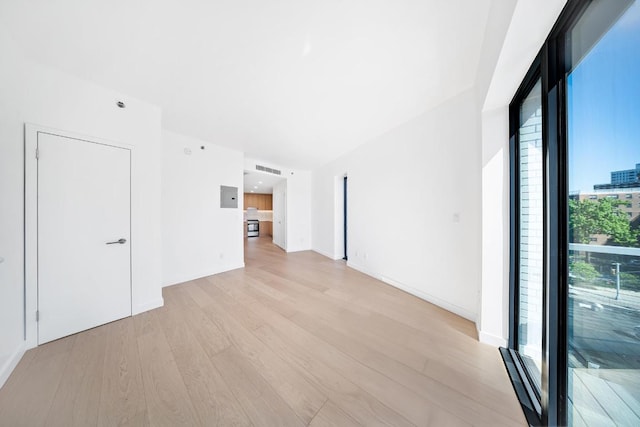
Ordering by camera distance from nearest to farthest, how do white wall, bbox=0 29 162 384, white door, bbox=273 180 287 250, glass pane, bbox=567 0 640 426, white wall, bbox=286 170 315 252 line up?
1. glass pane, bbox=567 0 640 426
2. white wall, bbox=0 29 162 384
3. white wall, bbox=286 170 315 252
4. white door, bbox=273 180 287 250

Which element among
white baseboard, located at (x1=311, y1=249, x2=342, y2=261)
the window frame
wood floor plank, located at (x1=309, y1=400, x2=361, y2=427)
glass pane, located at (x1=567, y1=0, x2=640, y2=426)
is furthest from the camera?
white baseboard, located at (x1=311, y1=249, x2=342, y2=261)

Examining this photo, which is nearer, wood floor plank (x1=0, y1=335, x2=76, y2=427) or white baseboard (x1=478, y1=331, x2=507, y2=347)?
wood floor plank (x1=0, y1=335, x2=76, y2=427)

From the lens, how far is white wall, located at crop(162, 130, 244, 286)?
323 cm

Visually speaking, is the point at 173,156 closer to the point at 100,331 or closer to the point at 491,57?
the point at 100,331

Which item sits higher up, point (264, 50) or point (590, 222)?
point (264, 50)

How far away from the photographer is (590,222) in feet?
2.92

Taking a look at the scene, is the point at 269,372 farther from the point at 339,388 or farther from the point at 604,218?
the point at 604,218

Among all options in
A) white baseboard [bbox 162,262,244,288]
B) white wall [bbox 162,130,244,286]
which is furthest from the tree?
white baseboard [bbox 162,262,244,288]

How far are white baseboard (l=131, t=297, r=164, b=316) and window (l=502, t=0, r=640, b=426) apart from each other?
12.3 ft

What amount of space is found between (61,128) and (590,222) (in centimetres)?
425

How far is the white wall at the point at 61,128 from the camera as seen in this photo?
1.56 meters

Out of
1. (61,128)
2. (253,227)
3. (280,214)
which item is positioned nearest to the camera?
(61,128)

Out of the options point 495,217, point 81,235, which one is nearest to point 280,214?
point 81,235

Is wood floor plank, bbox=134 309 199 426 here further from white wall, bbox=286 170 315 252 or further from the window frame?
white wall, bbox=286 170 315 252
